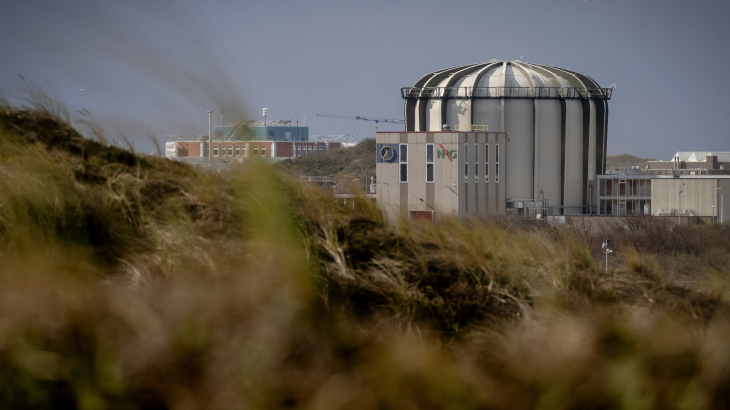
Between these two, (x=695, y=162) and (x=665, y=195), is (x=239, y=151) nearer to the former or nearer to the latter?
(x=665, y=195)

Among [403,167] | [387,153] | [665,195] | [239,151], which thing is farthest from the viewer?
[665,195]

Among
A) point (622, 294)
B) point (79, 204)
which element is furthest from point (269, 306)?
point (622, 294)

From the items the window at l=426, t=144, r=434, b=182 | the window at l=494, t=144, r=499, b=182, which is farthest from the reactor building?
the window at l=426, t=144, r=434, b=182

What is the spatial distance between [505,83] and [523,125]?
305cm

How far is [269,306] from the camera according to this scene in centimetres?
304

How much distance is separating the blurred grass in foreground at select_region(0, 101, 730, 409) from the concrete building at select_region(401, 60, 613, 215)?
3404 centimetres

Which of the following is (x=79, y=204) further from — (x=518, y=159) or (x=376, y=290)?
(x=518, y=159)

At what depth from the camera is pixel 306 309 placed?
3068 millimetres

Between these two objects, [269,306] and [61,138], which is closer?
[269,306]

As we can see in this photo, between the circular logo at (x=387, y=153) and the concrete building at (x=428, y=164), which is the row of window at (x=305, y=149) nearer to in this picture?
the concrete building at (x=428, y=164)

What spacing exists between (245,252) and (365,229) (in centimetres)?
74

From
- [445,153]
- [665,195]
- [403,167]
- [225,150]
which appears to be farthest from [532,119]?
[225,150]

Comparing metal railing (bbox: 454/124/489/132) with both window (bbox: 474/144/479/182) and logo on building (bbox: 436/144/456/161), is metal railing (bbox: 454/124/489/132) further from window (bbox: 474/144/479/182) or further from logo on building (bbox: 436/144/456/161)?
logo on building (bbox: 436/144/456/161)

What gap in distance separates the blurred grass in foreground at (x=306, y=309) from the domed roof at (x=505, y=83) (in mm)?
36011
